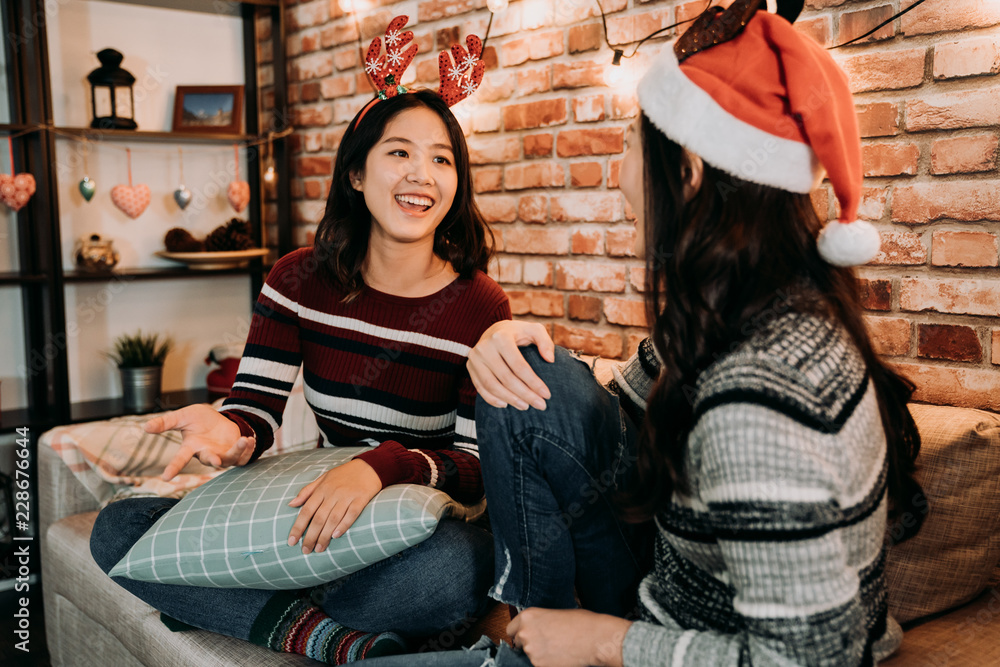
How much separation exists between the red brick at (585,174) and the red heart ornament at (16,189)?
1.72 metres

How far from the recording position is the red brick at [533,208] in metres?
2.10

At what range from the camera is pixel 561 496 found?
1073 millimetres

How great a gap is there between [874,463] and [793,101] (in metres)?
0.41

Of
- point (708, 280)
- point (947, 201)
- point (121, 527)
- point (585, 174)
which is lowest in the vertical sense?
point (121, 527)

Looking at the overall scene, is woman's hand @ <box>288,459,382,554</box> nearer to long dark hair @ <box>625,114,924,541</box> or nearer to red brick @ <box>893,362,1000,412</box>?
long dark hair @ <box>625,114,924,541</box>

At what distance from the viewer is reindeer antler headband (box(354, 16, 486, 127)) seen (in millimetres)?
1622

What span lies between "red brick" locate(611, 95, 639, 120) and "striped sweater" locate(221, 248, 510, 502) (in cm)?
57

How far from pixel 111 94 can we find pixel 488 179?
4.59 ft

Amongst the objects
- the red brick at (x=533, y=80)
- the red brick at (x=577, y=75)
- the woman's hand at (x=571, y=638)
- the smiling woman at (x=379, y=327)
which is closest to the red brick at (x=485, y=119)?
the red brick at (x=533, y=80)

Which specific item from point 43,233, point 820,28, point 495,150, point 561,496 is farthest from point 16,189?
point 820,28

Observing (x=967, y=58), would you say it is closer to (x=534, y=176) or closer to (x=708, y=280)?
(x=708, y=280)

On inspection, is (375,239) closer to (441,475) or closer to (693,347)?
(441,475)

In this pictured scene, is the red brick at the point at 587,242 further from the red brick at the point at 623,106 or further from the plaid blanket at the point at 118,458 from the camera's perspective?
the plaid blanket at the point at 118,458

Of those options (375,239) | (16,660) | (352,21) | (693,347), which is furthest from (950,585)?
(352,21)
